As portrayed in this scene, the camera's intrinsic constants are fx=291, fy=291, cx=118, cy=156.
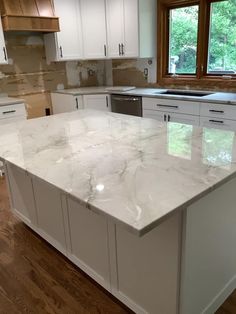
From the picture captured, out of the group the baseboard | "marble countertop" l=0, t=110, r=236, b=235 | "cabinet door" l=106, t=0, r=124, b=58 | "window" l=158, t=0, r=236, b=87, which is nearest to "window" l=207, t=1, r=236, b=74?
"window" l=158, t=0, r=236, b=87

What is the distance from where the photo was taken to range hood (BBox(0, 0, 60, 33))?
3.70m

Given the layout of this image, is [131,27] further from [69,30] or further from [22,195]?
[22,195]

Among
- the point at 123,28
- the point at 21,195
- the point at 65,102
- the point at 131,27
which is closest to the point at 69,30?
the point at 123,28

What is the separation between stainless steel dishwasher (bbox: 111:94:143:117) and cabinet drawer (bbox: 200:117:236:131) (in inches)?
38.4

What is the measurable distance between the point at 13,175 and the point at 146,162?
1365 millimetres

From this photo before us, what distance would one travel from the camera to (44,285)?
196cm

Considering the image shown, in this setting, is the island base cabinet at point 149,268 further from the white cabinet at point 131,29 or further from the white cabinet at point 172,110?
the white cabinet at point 131,29

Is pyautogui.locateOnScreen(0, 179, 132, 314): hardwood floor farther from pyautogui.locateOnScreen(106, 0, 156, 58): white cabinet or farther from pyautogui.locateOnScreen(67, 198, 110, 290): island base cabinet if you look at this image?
pyautogui.locateOnScreen(106, 0, 156, 58): white cabinet

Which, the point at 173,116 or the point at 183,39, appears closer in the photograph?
the point at 173,116

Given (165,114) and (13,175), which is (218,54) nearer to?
(165,114)

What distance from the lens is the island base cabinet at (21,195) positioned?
228cm

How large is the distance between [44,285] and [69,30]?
3.61 metres

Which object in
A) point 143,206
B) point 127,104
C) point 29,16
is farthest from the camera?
point 127,104

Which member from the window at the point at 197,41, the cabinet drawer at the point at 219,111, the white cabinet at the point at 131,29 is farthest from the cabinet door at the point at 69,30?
the cabinet drawer at the point at 219,111
